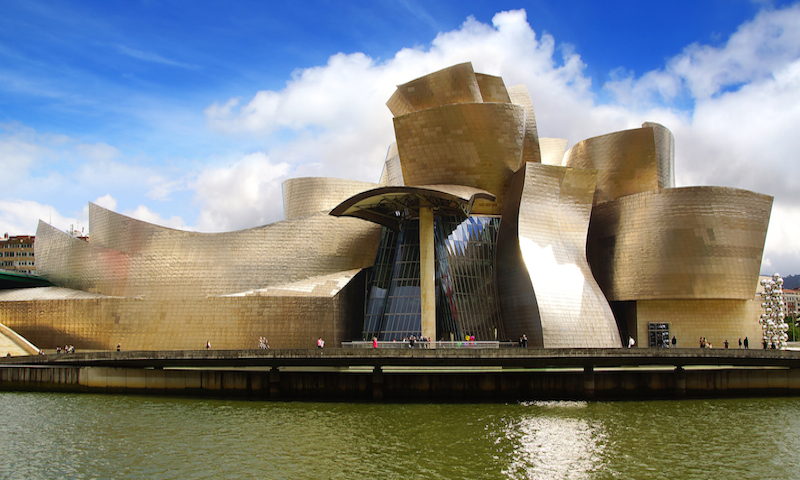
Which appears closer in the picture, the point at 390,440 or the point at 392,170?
the point at 390,440

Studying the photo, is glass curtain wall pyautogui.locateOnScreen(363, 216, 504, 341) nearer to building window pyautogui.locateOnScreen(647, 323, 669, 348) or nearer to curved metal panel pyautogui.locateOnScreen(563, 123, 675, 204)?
curved metal panel pyautogui.locateOnScreen(563, 123, 675, 204)

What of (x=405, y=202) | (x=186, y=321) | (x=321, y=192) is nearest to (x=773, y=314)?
Answer: (x=405, y=202)

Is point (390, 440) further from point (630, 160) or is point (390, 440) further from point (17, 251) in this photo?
point (17, 251)

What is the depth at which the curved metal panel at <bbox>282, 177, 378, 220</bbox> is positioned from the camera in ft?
120

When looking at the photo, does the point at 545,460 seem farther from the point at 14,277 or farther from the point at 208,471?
the point at 14,277

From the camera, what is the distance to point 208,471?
484 inches

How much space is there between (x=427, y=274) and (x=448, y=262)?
265cm

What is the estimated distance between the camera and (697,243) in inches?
1308

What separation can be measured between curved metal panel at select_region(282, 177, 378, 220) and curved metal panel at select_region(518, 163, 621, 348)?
9930 mm

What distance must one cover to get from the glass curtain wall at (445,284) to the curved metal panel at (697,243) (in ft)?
27.1

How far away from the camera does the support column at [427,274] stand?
96.0ft

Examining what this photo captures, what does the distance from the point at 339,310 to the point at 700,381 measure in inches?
648

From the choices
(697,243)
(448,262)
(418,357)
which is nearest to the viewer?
(418,357)

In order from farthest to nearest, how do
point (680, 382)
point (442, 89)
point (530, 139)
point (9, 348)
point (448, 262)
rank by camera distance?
point (530, 139) → point (448, 262) → point (442, 89) → point (9, 348) → point (680, 382)
